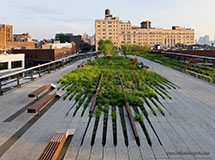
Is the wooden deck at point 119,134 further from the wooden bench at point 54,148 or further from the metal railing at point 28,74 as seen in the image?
the metal railing at point 28,74

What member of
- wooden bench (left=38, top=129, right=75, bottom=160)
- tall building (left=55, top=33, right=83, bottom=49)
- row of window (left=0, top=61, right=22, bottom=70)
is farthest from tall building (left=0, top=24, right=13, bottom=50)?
wooden bench (left=38, top=129, right=75, bottom=160)

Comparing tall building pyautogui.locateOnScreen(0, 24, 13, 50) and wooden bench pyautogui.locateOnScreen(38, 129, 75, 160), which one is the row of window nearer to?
tall building pyautogui.locateOnScreen(0, 24, 13, 50)

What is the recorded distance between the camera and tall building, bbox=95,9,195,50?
121250 mm

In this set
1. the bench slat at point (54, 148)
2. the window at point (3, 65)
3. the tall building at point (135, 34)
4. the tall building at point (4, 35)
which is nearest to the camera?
the bench slat at point (54, 148)

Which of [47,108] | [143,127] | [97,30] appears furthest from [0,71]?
[97,30]

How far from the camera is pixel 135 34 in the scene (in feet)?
437

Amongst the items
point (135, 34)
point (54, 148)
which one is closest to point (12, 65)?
point (54, 148)

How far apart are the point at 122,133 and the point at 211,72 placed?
9156 mm

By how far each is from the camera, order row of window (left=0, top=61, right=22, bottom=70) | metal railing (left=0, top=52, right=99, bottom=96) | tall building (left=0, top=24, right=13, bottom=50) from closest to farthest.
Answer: metal railing (left=0, top=52, right=99, bottom=96) < row of window (left=0, top=61, right=22, bottom=70) < tall building (left=0, top=24, right=13, bottom=50)

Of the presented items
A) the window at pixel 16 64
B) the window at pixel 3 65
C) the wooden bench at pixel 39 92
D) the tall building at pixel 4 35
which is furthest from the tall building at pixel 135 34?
the wooden bench at pixel 39 92

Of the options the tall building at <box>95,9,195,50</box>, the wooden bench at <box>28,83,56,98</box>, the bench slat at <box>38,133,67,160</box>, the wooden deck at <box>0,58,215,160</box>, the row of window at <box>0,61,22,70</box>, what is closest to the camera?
the bench slat at <box>38,133,67,160</box>

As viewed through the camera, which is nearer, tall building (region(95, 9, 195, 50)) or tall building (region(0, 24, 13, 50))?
tall building (region(0, 24, 13, 50))

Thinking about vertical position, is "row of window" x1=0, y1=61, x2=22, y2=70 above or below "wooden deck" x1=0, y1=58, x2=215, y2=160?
above

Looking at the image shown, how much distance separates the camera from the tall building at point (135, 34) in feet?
398
